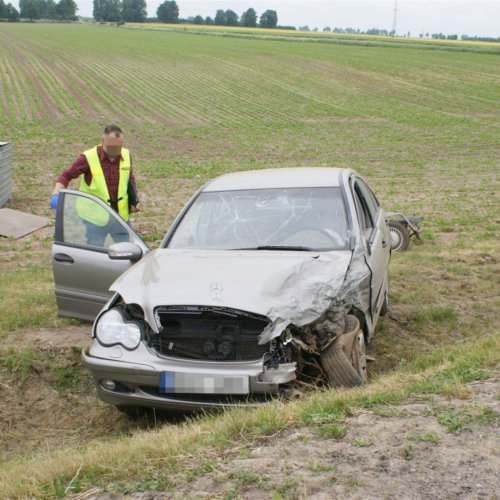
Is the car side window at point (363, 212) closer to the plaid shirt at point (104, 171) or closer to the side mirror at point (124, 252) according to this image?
the side mirror at point (124, 252)

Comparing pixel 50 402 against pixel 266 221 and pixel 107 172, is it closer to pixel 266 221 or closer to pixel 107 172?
pixel 266 221

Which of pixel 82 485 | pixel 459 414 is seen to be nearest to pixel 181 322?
pixel 82 485

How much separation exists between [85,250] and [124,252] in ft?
1.75

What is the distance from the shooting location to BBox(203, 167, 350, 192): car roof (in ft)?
21.3

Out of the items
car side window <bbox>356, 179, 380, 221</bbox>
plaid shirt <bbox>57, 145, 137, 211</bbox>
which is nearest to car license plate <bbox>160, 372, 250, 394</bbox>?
car side window <bbox>356, 179, 380, 221</bbox>

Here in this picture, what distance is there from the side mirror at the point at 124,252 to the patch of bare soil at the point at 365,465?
246 cm

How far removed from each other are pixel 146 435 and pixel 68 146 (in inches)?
875

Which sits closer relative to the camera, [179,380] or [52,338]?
[179,380]

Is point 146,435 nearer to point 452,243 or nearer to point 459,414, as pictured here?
point 459,414

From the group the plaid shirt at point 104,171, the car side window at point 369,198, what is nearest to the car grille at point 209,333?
the car side window at point 369,198

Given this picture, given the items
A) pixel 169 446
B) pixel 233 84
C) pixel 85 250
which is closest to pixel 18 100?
pixel 233 84

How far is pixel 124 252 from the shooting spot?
594 centimetres

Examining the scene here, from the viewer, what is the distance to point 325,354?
196 inches

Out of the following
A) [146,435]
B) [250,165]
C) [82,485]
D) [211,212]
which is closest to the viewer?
[82,485]
